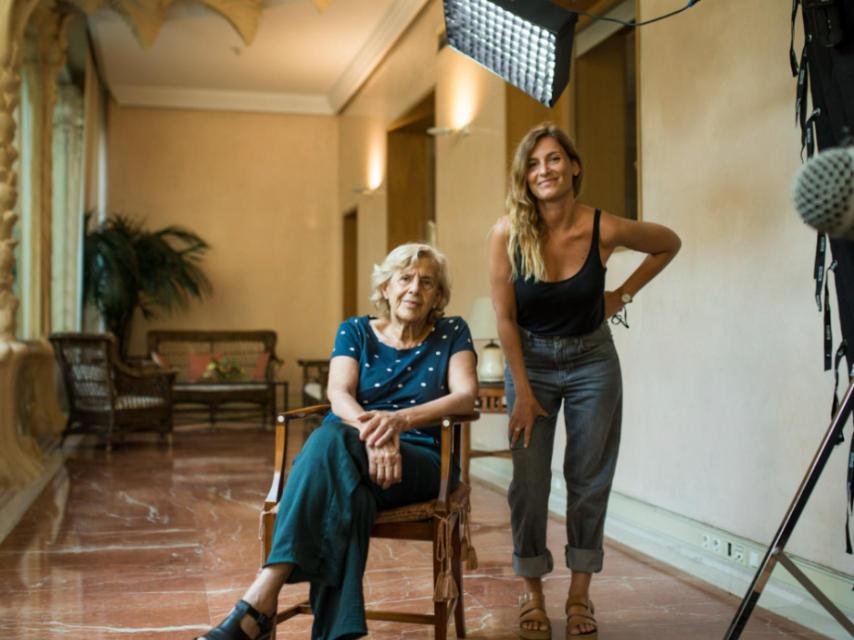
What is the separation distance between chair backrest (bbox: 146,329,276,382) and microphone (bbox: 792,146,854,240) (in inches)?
408

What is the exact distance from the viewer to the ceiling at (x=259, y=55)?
8.91 meters

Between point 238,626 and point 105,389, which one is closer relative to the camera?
point 238,626

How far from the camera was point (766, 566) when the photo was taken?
2129mm

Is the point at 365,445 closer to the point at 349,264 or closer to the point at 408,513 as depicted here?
the point at 408,513

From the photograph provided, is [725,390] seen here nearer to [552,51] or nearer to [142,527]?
[552,51]

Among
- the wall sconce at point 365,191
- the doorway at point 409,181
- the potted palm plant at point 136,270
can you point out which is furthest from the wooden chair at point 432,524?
the potted palm plant at point 136,270

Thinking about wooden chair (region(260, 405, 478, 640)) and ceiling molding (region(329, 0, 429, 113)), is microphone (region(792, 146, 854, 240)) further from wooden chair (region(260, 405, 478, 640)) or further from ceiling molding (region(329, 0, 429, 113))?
ceiling molding (region(329, 0, 429, 113))

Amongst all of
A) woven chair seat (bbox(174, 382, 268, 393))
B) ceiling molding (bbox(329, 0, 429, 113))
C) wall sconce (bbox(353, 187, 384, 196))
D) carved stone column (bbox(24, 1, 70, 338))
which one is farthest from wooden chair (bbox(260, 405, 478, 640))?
woven chair seat (bbox(174, 382, 268, 393))

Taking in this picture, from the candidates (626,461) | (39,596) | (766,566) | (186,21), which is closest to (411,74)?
(186,21)

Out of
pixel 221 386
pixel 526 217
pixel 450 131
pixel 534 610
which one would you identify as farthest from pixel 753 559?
pixel 221 386

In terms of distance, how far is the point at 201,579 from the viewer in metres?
3.74

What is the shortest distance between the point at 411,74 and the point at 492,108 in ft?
8.05

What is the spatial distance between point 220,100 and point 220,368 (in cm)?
367

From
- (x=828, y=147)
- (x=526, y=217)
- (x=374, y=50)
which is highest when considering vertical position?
(x=374, y=50)
